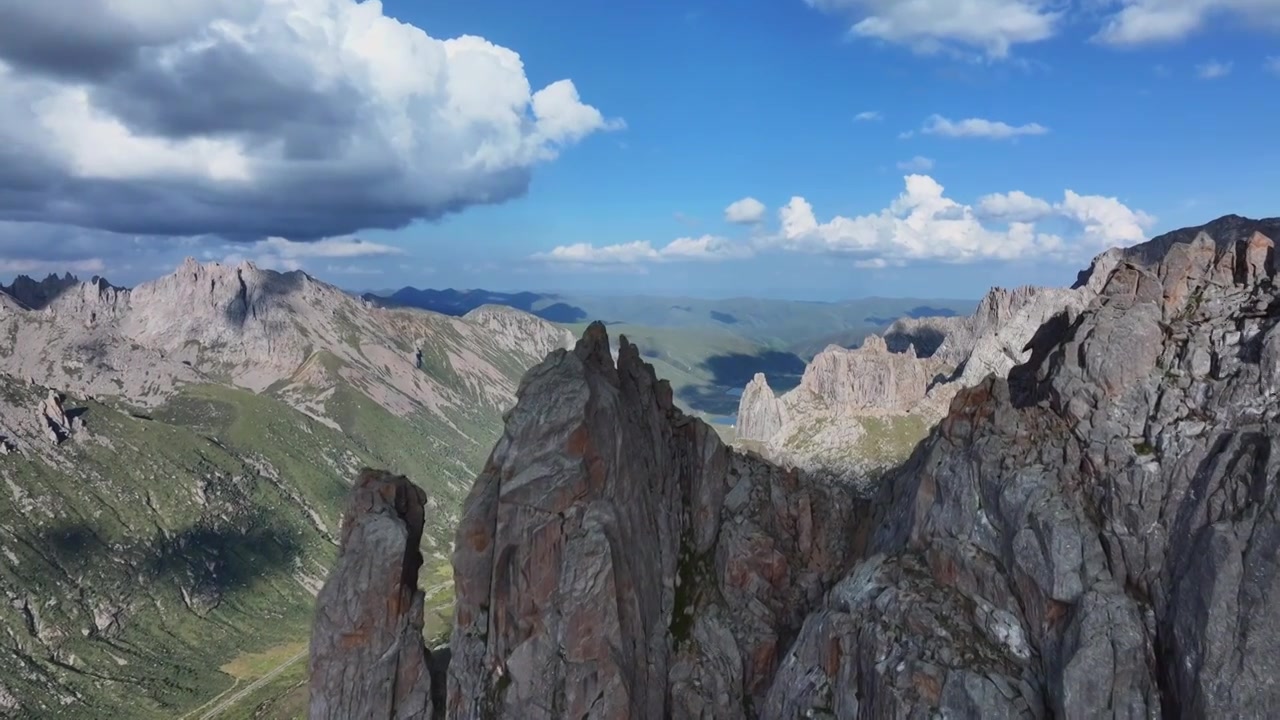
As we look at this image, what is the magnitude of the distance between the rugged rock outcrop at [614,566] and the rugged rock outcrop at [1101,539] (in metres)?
11.4

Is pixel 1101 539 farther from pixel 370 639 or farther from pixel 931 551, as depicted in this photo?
pixel 370 639

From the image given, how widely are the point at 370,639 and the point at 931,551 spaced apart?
51.5 m

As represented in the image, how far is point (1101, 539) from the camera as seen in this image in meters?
54.0

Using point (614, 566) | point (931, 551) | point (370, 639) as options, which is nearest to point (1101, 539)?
point (931, 551)

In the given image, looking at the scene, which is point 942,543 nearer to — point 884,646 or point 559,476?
point 884,646

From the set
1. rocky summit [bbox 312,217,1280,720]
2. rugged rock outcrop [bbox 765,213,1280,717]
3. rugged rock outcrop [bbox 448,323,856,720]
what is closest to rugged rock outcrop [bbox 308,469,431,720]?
rocky summit [bbox 312,217,1280,720]

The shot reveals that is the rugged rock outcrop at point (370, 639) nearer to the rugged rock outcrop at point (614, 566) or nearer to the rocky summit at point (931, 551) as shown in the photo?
the rocky summit at point (931, 551)

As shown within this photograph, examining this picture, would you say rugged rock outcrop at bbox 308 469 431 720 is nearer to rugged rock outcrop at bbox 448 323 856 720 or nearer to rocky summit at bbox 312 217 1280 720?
rocky summit at bbox 312 217 1280 720

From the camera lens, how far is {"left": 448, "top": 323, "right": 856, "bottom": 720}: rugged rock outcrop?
6581cm

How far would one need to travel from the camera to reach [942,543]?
199ft

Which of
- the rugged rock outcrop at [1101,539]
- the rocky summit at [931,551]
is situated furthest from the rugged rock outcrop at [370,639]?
the rugged rock outcrop at [1101,539]

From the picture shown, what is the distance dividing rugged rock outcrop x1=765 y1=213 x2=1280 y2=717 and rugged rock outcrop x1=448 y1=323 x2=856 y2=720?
449 inches

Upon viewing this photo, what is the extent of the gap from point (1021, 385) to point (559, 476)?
144ft

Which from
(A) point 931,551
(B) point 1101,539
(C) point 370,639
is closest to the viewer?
(B) point 1101,539
